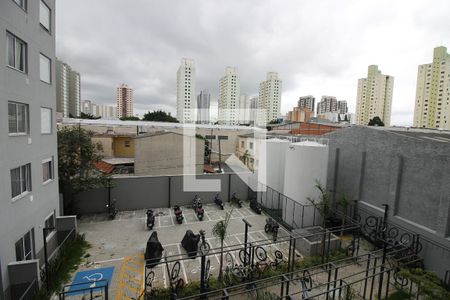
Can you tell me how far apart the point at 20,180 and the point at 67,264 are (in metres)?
3.64

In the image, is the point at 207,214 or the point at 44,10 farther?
the point at 207,214

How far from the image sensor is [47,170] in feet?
32.7

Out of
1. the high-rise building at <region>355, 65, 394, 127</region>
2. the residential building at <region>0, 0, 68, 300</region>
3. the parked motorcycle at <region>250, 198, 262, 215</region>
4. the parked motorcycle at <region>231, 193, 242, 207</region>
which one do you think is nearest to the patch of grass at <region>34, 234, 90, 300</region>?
the residential building at <region>0, 0, 68, 300</region>

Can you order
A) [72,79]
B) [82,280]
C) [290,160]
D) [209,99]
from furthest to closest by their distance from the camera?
[72,79], [209,99], [290,160], [82,280]

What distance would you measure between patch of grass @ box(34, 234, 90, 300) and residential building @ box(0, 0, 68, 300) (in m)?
0.62

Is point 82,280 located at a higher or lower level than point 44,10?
lower

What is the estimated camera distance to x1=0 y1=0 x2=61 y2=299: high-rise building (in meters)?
6.77

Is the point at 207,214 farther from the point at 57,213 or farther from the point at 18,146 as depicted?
the point at 18,146

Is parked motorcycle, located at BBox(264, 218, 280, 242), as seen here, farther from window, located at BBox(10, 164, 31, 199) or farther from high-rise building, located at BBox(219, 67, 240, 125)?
high-rise building, located at BBox(219, 67, 240, 125)

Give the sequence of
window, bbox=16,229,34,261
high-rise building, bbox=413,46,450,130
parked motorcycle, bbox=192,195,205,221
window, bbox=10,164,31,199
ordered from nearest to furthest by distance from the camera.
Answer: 1. window, bbox=10,164,31,199
2. window, bbox=16,229,34,261
3. parked motorcycle, bbox=192,195,205,221
4. high-rise building, bbox=413,46,450,130

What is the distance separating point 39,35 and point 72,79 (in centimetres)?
6648

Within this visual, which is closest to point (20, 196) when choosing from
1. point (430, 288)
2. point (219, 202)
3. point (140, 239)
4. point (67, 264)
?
point (67, 264)

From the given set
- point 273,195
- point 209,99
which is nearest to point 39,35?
point 273,195

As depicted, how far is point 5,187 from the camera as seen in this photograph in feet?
22.2
